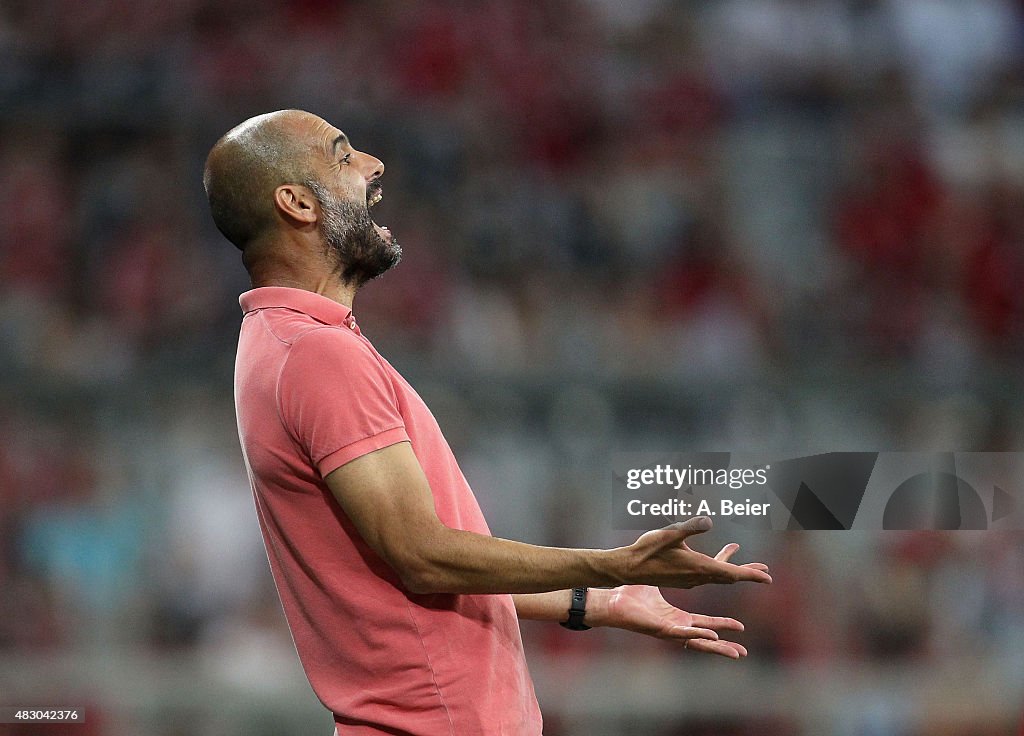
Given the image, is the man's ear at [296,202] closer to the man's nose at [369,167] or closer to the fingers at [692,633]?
the man's nose at [369,167]

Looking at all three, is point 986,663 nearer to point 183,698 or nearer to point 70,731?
point 183,698

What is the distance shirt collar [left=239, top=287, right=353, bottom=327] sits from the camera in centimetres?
192

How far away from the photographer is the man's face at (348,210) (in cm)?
201

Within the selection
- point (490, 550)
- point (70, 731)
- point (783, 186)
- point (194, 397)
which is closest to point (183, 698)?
point (70, 731)

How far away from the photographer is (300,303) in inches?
75.9

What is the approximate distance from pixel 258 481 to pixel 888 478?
1.28m

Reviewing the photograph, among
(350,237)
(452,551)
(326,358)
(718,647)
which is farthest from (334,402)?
(718,647)

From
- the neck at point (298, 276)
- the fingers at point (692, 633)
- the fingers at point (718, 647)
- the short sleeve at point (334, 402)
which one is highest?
the neck at point (298, 276)

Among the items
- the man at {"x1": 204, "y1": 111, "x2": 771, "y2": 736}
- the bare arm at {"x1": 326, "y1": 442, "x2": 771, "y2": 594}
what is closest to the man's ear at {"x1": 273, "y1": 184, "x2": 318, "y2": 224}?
the man at {"x1": 204, "y1": 111, "x2": 771, "y2": 736}

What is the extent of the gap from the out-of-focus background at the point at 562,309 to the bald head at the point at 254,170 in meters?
2.62

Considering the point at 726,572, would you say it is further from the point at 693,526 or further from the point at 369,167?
the point at 369,167

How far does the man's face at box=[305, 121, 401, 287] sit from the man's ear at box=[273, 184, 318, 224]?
1 cm

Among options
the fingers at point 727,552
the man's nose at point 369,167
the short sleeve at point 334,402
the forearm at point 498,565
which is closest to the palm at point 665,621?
the fingers at point 727,552

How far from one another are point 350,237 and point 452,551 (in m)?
0.57
